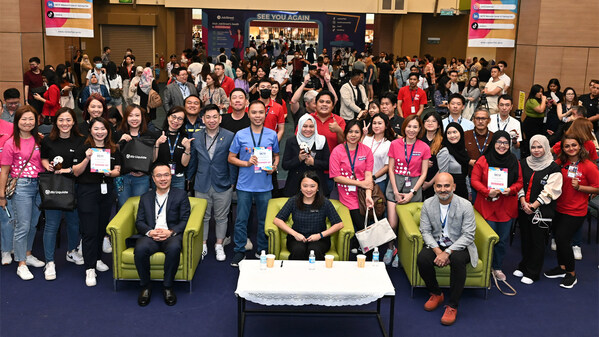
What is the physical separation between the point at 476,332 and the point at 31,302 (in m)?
3.90

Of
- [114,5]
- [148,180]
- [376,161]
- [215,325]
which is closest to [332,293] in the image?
[215,325]

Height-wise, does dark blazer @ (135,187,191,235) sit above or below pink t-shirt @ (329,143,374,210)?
below

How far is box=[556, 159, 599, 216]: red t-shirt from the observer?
6.11 meters

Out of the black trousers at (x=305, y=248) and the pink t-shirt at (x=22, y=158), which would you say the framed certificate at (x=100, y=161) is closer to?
the pink t-shirt at (x=22, y=158)

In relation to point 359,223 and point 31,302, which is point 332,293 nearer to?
point 359,223

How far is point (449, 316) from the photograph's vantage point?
533 centimetres

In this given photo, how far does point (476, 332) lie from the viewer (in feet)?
17.0

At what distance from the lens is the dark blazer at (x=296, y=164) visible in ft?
21.0

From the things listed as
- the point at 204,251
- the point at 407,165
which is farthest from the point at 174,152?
the point at 407,165

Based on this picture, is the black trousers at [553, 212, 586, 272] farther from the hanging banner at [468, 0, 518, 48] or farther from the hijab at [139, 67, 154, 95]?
the hijab at [139, 67, 154, 95]

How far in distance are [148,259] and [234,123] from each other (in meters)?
2.06

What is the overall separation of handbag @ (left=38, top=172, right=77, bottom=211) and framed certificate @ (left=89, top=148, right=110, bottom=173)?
1.00ft

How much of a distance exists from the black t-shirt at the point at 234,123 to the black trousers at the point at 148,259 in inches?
71.1

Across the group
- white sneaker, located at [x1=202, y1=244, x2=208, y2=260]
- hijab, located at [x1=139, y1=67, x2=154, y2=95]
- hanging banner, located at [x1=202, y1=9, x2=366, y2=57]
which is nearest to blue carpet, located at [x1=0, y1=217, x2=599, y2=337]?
white sneaker, located at [x1=202, y1=244, x2=208, y2=260]
